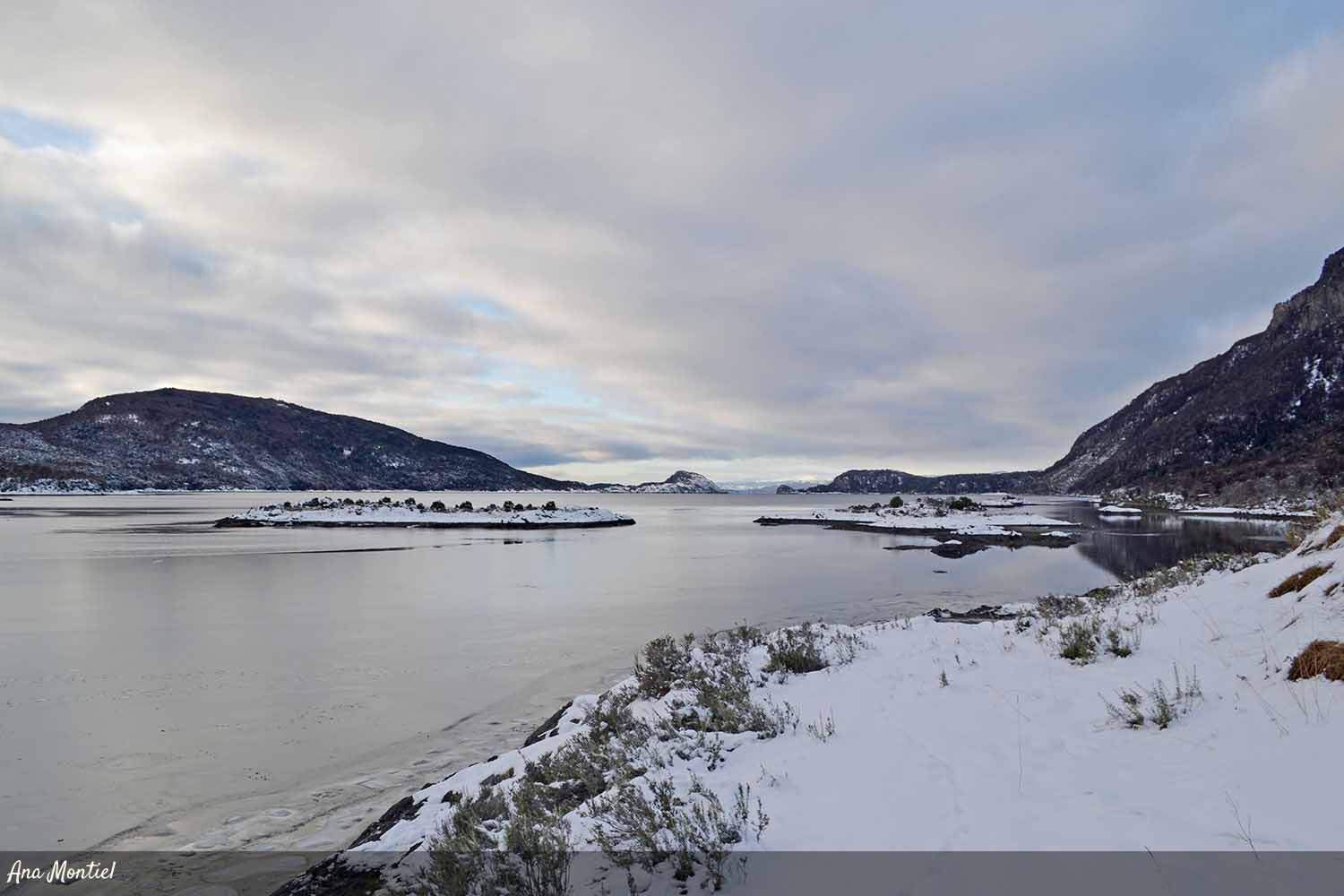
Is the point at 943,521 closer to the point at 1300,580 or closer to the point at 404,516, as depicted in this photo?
the point at 404,516

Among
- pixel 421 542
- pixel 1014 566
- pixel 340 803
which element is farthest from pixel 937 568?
pixel 421 542

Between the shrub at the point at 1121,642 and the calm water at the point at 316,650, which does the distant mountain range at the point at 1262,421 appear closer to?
the calm water at the point at 316,650

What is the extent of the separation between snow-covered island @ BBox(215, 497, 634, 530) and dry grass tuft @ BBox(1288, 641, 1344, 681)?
6279cm

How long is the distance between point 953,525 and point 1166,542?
1744 centimetres

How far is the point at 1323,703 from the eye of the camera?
4.63 m

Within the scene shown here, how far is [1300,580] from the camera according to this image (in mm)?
7156

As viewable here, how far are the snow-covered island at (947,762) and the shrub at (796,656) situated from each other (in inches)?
5.6

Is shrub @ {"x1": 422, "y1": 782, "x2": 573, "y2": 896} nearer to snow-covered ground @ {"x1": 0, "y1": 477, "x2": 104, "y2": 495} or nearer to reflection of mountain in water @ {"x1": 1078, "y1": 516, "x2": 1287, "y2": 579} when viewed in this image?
reflection of mountain in water @ {"x1": 1078, "y1": 516, "x2": 1287, "y2": 579}

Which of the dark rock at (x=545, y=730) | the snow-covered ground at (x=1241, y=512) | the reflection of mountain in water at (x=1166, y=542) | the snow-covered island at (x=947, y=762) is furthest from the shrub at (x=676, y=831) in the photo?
the snow-covered ground at (x=1241, y=512)

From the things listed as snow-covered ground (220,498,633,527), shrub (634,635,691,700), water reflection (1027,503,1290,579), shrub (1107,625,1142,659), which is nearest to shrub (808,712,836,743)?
shrub (634,635,691,700)

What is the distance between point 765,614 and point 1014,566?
1789cm

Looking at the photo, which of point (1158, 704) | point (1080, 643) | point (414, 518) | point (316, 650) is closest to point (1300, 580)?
point (1080, 643)

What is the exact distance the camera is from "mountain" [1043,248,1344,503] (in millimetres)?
70125

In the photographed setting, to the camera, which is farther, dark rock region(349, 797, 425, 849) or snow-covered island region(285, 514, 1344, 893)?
dark rock region(349, 797, 425, 849)
